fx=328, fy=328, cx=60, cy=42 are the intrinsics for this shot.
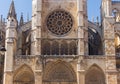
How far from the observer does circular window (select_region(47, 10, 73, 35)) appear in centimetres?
3331

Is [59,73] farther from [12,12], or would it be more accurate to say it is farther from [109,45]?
[12,12]

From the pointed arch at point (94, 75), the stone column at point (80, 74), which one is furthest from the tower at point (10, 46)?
the pointed arch at point (94, 75)

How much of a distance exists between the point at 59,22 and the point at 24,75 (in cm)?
655

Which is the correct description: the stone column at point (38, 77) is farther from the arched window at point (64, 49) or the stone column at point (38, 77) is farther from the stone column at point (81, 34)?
the stone column at point (81, 34)

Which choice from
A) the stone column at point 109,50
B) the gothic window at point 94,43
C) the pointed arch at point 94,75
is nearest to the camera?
the stone column at point 109,50

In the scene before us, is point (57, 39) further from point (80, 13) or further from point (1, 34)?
point (1, 34)

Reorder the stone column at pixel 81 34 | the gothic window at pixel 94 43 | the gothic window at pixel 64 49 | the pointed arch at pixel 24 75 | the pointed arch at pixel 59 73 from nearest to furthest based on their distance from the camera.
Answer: the stone column at pixel 81 34 < the pointed arch at pixel 24 75 < the pointed arch at pixel 59 73 < the gothic window at pixel 64 49 < the gothic window at pixel 94 43

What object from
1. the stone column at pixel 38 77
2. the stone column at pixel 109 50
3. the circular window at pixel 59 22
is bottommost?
the stone column at pixel 38 77

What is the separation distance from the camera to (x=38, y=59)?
31156 millimetres

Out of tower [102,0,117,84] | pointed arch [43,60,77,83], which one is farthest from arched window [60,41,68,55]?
tower [102,0,117,84]

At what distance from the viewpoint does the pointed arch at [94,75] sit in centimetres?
3156

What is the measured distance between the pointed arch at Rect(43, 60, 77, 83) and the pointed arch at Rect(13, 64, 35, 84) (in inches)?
55.6

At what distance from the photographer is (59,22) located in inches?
1326

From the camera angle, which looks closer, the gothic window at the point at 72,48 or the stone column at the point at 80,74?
the stone column at the point at 80,74
